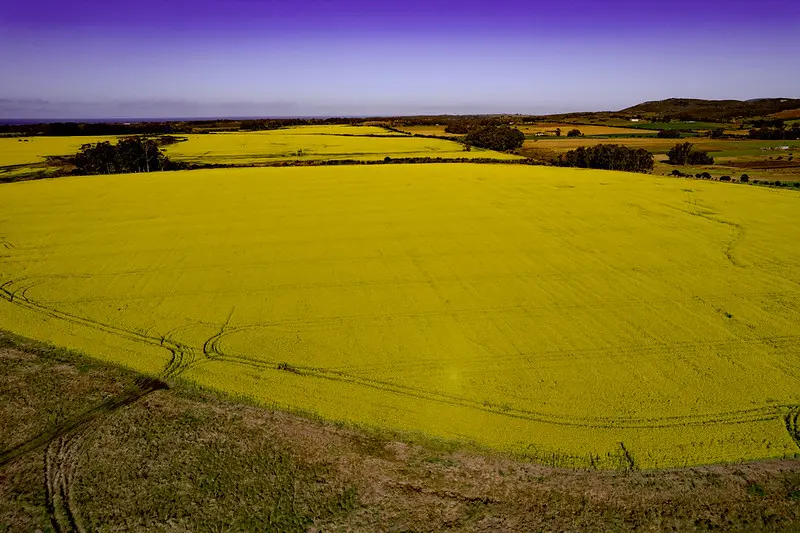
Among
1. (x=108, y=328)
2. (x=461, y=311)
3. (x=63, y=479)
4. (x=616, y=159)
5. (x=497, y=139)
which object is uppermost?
(x=497, y=139)

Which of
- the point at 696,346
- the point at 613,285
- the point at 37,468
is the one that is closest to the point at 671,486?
the point at 696,346

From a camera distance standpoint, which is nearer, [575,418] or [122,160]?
[575,418]

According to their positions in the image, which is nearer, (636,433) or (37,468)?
(37,468)

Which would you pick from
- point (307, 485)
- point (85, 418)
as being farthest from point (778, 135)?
point (85, 418)

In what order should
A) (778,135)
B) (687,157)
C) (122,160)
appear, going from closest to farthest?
1. (122,160)
2. (687,157)
3. (778,135)

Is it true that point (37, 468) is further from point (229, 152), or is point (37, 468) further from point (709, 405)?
point (229, 152)

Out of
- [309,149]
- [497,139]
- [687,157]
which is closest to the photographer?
[687,157]

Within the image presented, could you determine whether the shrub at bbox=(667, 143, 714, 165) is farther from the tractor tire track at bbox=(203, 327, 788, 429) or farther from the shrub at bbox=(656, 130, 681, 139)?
the tractor tire track at bbox=(203, 327, 788, 429)

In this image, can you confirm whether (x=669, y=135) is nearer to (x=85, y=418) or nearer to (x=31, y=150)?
(x=31, y=150)
